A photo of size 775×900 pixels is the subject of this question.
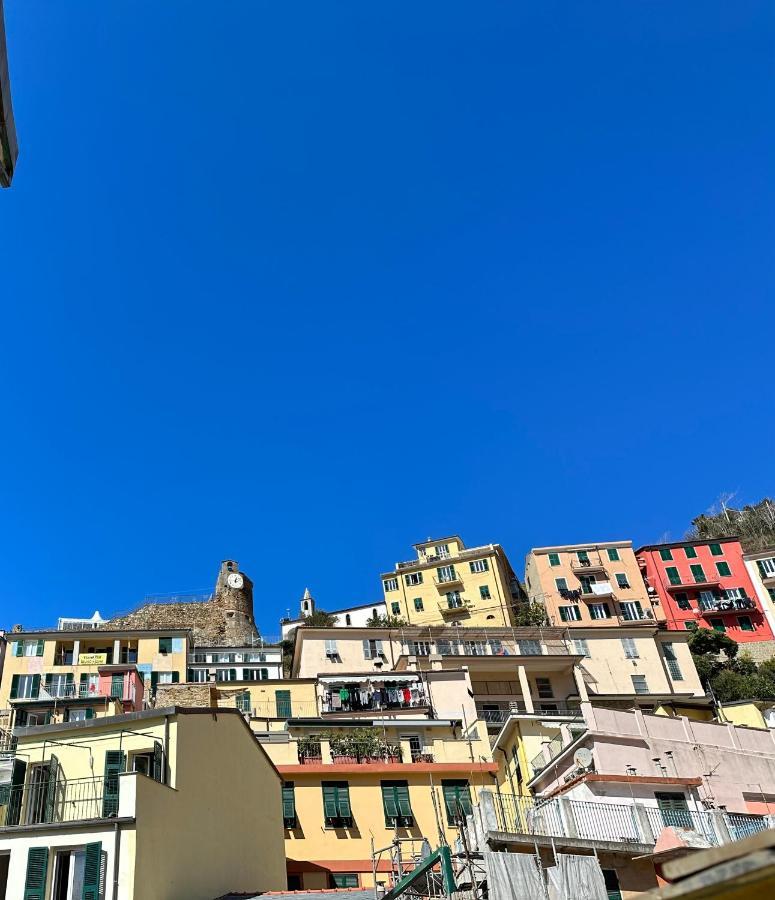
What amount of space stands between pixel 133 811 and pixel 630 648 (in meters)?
47.7

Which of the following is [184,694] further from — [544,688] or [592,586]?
[592,586]

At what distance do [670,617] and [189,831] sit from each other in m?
61.2

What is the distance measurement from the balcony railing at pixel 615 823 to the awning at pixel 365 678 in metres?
20.8

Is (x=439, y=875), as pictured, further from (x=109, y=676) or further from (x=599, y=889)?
(x=109, y=676)

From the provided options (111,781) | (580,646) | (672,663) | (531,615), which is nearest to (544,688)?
(580,646)

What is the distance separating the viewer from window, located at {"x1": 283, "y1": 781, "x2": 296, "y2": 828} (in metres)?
32.3

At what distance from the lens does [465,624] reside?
236ft

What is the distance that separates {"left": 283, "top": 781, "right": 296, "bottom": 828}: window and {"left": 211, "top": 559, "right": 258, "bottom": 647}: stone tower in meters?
51.6

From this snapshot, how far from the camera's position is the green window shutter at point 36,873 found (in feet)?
53.4

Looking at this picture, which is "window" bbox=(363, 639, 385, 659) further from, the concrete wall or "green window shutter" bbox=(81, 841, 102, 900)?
"green window shutter" bbox=(81, 841, 102, 900)

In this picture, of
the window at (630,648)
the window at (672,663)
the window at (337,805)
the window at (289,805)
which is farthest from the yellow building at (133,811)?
the window at (672,663)

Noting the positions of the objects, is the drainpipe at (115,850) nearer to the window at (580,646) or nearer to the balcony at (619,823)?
the balcony at (619,823)

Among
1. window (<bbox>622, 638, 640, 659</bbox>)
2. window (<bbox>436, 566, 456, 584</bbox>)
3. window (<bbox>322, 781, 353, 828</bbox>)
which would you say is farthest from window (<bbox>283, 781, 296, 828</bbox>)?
window (<bbox>436, 566, 456, 584</bbox>)

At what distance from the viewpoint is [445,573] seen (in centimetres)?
7581
